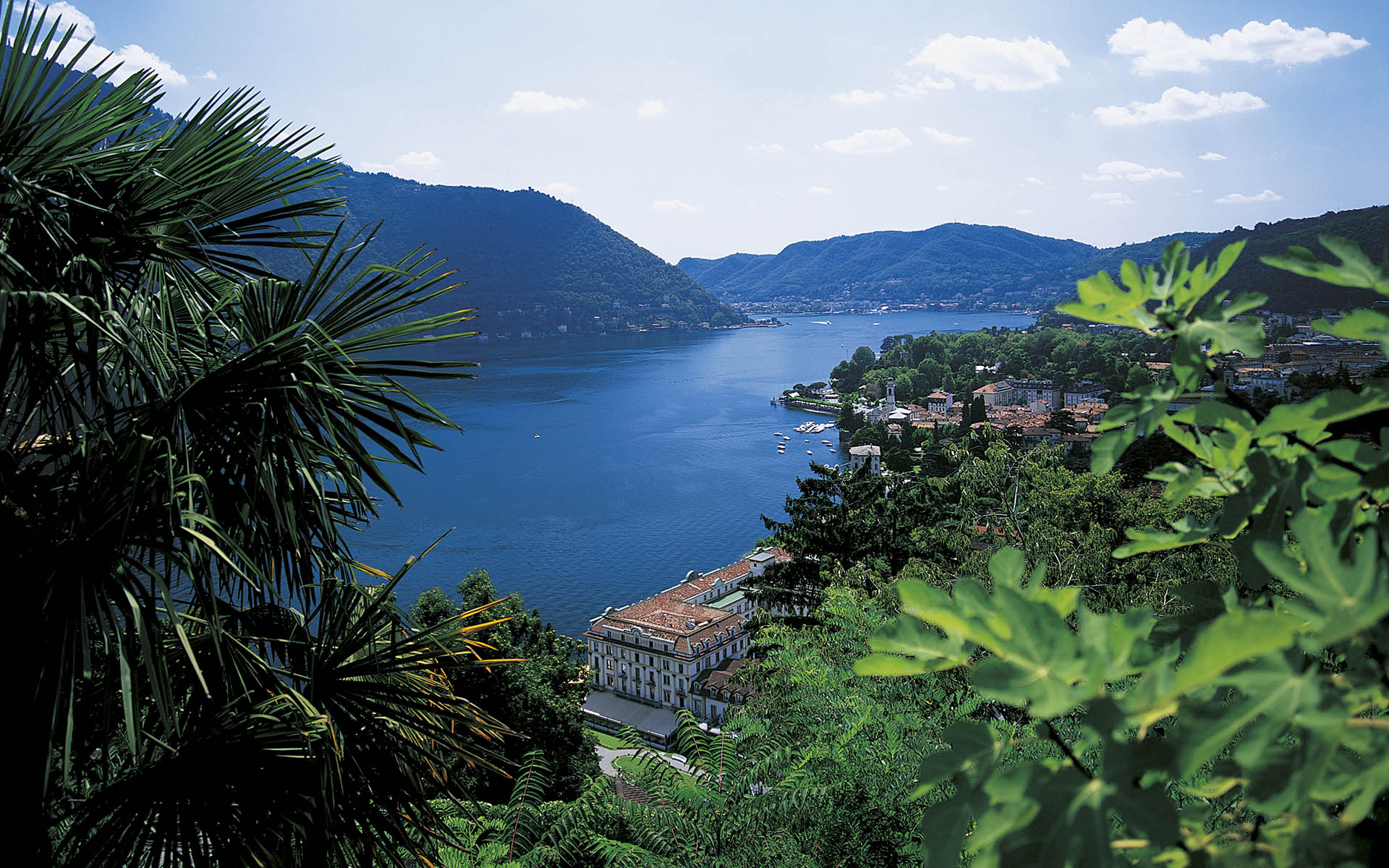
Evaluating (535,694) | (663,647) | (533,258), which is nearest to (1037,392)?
(663,647)

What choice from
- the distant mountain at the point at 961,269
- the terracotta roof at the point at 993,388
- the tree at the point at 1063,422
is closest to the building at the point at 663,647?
the tree at the point at 1063,422

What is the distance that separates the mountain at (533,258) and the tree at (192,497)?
114 m

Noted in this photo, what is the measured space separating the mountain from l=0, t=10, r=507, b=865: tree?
114273 millimetres

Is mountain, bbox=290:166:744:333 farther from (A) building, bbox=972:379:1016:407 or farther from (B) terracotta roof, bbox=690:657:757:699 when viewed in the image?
(B) terracotta roof, bbox=690:657:757:699

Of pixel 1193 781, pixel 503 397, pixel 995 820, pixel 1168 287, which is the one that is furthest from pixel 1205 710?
pixel 503 397

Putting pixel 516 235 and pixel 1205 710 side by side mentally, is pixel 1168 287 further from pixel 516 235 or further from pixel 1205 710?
pixel 516 235

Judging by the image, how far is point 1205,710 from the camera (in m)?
0.70

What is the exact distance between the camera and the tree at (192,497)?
1999mm

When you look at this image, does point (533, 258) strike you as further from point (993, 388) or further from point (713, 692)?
point (713, 692)

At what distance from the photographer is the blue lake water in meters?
34.8

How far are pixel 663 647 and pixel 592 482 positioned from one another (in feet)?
57.9

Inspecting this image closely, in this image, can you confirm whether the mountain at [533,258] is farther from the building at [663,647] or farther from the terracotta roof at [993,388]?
the building at [663,647]

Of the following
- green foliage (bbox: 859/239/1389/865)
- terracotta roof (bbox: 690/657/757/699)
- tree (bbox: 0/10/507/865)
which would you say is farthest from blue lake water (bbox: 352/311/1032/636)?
green foliage (bbox: 859/239/1389/865)

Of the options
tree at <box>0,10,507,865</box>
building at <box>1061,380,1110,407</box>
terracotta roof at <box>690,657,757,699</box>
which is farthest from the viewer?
building at <box>1061,380,1110,407</box>
